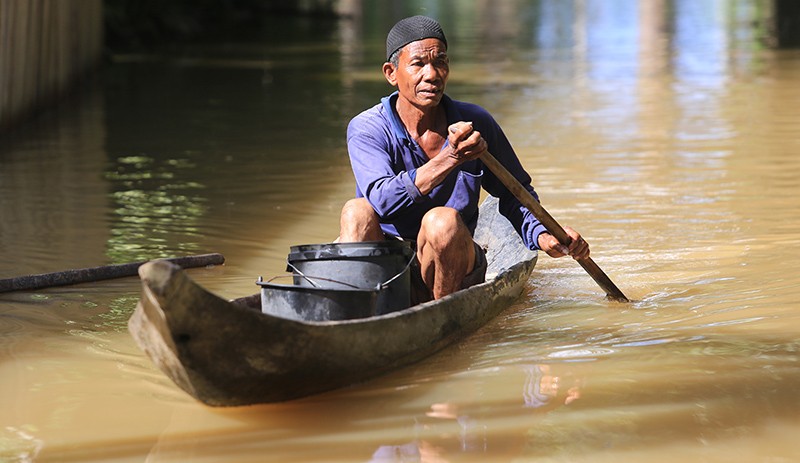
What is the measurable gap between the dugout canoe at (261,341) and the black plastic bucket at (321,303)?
0.51ft

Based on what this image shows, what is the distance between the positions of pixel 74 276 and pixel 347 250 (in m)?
2.08

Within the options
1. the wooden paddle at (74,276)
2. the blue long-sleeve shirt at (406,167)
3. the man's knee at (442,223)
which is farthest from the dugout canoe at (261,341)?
the wooden paddle at (74,276)

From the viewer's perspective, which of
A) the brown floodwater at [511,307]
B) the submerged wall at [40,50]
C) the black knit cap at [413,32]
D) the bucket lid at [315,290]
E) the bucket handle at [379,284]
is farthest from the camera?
the submerged wall at [40,50]

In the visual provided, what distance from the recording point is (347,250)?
462 cm

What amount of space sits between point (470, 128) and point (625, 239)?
8.96ft

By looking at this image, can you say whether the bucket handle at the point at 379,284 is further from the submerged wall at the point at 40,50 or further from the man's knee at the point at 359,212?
the submerged wall at the point at 40,50

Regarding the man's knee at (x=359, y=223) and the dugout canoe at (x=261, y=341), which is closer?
the dugout canoe at (x=261, y=341)

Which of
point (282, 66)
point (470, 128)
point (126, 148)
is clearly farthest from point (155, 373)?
point (282, 66)

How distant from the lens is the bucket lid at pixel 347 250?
A: 4609 mm

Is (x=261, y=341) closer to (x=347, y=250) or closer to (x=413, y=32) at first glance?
(x=347, y=250)

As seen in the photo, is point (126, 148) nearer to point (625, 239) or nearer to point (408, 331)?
point (625, 239)

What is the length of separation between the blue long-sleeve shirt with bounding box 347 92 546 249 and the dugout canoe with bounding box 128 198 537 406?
0.40m

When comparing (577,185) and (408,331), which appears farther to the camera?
(577,185)

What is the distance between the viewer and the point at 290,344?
4004mm
